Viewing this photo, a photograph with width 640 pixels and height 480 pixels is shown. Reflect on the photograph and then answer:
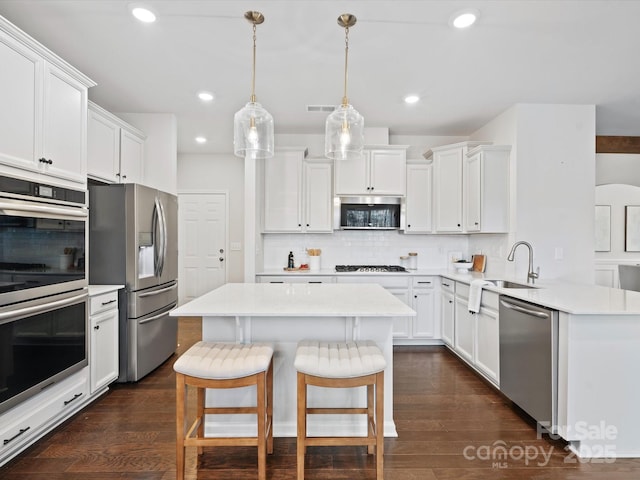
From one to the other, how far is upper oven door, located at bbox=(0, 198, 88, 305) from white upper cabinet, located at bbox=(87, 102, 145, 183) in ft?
2.92

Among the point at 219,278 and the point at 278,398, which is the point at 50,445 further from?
the point at 219,278

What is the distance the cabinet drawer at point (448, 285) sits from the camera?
12.1 feet

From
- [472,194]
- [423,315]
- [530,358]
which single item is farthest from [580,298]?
[423,315]

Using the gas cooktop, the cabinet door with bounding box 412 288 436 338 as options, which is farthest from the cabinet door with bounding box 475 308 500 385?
the gas cooktop

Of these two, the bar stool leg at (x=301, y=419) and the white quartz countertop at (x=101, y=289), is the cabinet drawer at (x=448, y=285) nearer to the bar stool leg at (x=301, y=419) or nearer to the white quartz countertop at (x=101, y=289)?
the bar stool leg at (x=301, y=419)

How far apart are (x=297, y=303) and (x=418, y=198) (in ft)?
9.22

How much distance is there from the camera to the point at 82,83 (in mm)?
2441

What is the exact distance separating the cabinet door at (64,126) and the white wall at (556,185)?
3828 millimetres

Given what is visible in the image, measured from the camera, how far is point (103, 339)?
2.68 meters

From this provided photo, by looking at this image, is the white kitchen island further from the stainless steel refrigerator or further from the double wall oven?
the stainless steel refrigerator

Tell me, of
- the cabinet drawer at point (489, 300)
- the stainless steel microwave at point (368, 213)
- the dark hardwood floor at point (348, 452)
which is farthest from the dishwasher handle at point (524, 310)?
the stainless steel microwave at point (368, 213)

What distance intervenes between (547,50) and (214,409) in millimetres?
3318

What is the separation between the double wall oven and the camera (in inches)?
71.7

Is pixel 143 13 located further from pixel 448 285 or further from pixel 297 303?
pixel 448 285
